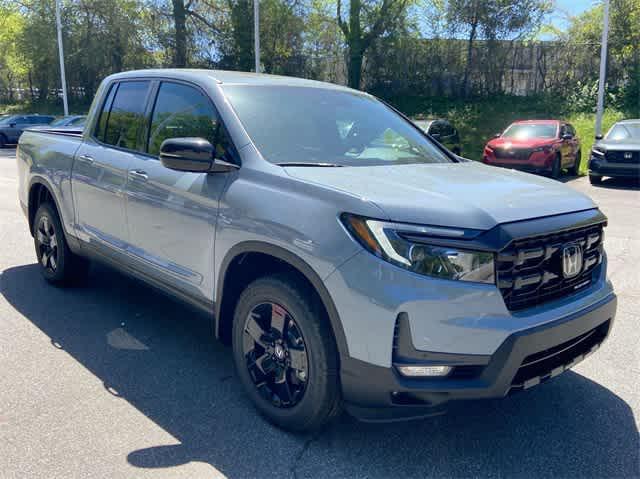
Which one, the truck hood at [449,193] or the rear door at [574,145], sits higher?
the truck hood at [449,193]

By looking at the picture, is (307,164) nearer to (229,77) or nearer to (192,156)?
(192,156)

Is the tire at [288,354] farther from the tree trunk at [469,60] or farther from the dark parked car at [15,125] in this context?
the tree trunk at [469,60]

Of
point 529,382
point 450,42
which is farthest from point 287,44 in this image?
point 529,382

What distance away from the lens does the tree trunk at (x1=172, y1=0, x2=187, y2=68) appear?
30131mm

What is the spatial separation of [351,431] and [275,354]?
0.57 m

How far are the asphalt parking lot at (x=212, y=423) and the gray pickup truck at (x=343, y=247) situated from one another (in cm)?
26

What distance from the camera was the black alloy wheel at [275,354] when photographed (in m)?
3.02

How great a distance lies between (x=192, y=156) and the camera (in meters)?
3.27

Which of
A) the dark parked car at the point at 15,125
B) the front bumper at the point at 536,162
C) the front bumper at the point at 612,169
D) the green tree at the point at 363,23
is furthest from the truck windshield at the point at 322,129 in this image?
the dark parked car at the point at 15,125

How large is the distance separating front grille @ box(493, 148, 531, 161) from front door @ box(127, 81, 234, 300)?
39.5 ft

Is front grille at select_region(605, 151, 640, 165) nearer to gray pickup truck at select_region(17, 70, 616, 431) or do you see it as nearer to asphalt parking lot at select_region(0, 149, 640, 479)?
asphalt parking lot at select_region(0, 149, 640, 479)

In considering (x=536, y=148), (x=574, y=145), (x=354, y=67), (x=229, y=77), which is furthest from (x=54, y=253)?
(x=354, y=67)

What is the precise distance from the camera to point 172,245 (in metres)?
3.78

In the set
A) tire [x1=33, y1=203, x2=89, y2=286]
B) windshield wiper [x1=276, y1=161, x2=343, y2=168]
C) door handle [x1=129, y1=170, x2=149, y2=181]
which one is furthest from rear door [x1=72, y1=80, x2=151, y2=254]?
windshield wiper [x1=276, y1=161, x2=343, y2=168]
